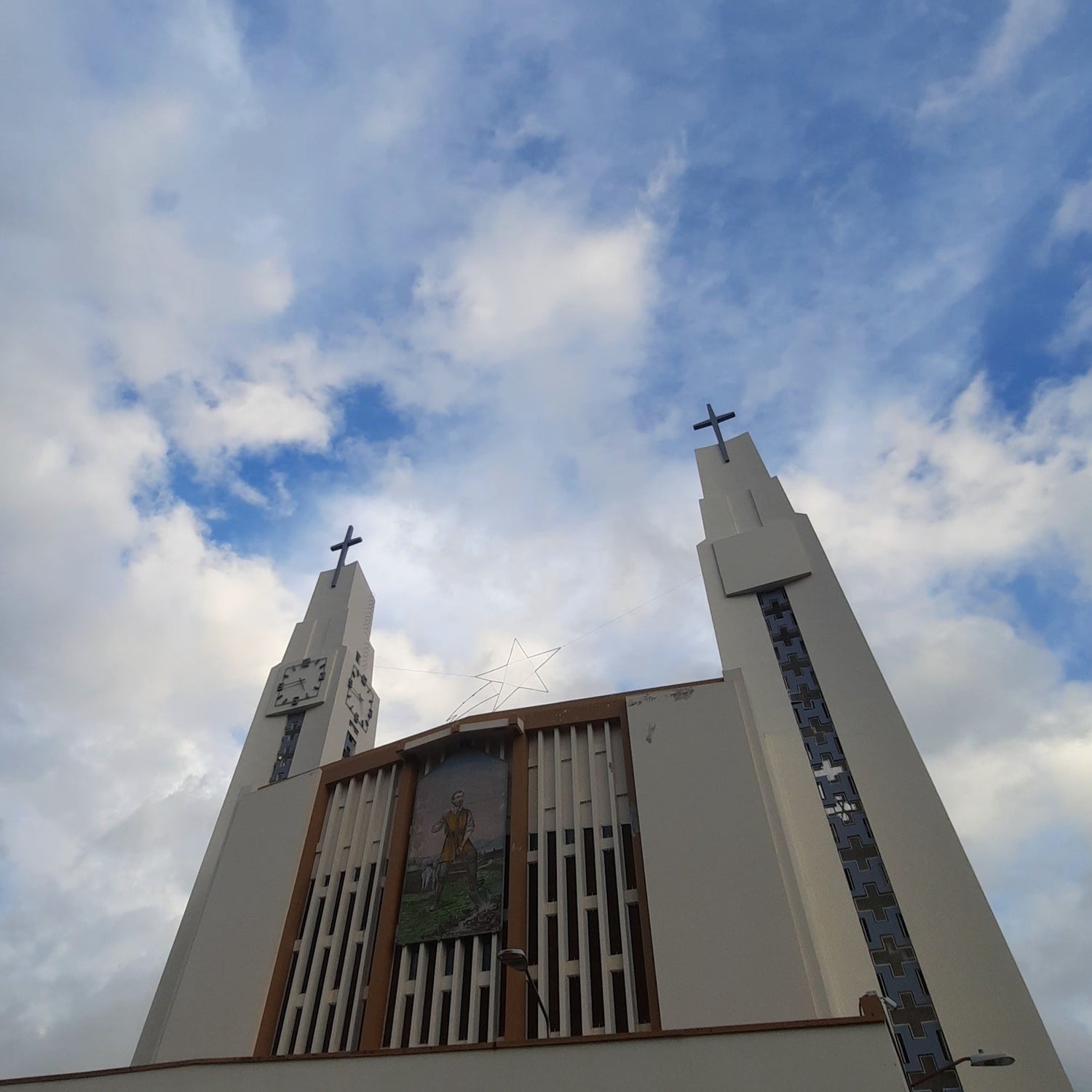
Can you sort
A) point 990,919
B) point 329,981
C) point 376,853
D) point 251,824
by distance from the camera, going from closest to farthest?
point 990,919
point 329,981
point 376,853
point 251,824

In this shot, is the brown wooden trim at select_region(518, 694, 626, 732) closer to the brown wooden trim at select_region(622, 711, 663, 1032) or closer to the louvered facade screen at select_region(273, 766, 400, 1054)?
the brown wooden trim at select_region(622, 711, 663, 1032)

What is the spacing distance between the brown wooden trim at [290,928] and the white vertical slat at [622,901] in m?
6.19

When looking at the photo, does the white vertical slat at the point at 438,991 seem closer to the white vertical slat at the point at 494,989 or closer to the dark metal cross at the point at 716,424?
the white vertical slat at the point at 494,989

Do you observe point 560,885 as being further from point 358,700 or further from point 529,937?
point 358,700

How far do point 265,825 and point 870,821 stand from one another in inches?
523

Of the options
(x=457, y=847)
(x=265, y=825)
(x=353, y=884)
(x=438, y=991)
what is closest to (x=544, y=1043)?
(x=438, y=991)

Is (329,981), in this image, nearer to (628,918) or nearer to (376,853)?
(376,853)

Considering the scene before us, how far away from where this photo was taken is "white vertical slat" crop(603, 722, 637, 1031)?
12.4 meters

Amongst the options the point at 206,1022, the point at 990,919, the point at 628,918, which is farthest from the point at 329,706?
the point at 990,919

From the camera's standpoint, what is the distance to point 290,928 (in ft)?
52.5

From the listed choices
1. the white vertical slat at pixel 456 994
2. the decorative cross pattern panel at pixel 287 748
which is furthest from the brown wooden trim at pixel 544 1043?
the decorative cross pattern panel at pixel 287 748

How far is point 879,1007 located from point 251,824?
14.5 m

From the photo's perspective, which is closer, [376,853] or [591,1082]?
[591,1082]

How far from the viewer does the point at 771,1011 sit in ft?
36.6
